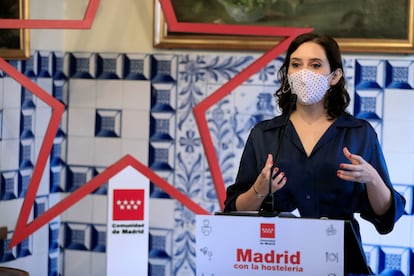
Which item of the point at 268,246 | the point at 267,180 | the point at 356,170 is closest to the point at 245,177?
the point at 267,180

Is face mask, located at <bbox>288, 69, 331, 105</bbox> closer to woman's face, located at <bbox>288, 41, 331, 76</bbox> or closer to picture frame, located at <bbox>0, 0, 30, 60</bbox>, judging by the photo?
woman's face, located at <bbox>288, 41, 331, 76</bbox>

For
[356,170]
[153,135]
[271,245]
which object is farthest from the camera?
[153,135]

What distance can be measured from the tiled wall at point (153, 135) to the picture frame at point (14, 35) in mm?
72

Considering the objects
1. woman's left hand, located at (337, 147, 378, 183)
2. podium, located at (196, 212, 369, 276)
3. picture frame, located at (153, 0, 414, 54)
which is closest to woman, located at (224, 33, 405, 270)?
woman's left hand, located at (337, 147, 378, 183)

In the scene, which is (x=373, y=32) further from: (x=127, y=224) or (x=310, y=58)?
(x=127, y=224)

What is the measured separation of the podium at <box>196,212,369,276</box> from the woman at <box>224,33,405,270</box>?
368 millimetres

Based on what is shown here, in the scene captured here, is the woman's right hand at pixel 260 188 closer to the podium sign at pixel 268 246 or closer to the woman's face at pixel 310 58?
the podium sign at pixel 268 246

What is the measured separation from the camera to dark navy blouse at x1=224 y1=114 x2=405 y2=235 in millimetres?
2184

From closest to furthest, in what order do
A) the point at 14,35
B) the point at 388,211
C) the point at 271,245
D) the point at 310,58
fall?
1. the point at 271,245
2. the point at 388,211
3. the point at 310,58
4. the point at 14,35

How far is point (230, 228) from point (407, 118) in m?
1.93

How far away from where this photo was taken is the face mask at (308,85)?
220 cm

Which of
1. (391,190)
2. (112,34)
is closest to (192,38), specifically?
(112,34)

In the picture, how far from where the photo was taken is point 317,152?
2221mm

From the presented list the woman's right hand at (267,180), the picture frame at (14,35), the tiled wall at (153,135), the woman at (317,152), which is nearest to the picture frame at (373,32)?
the tiled wall at (153,135)
